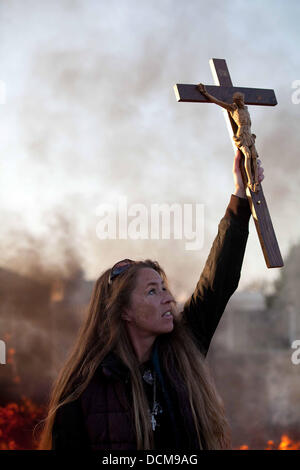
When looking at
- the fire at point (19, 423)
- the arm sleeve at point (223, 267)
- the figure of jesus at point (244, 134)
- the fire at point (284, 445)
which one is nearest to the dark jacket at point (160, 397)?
the arm sleeve at point (223, 267)

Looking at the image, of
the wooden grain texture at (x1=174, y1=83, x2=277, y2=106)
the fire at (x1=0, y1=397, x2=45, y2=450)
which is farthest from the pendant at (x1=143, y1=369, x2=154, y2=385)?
the fire at (x1=0, y1=397, x2=45, y2=450)

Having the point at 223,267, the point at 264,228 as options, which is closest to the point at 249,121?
the point at 264,228

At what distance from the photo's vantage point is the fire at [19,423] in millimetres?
10250

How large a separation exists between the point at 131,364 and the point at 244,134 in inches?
53.1

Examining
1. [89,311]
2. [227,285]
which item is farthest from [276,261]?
[89,311]

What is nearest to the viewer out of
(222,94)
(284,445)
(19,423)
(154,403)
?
(154,403)

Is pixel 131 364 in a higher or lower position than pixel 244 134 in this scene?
lower

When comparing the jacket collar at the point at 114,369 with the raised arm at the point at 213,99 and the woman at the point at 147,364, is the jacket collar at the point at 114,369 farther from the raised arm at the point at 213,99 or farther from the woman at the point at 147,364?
the raised arm at the point at 213,99

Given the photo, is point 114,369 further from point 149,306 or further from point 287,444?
point 287,444

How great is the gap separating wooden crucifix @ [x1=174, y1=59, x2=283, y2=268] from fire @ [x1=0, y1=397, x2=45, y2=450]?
7.37m

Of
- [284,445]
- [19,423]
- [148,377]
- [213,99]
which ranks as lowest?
[148,377]

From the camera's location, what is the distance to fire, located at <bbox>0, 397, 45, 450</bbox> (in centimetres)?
1025

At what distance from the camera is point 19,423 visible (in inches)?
445

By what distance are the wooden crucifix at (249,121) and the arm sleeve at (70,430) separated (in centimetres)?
113
